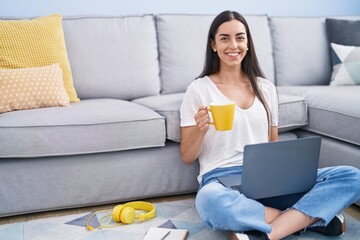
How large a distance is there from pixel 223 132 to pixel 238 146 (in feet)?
0.27

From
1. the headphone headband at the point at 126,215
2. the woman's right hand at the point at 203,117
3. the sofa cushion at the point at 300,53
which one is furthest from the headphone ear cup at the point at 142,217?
the sofa cushion at the point at 300,53

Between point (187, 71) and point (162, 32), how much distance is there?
0.28 meters

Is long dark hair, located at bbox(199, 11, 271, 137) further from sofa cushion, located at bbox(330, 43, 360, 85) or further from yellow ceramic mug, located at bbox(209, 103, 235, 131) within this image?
sofa cushion, located at bbox(330, 43, 360, 85)

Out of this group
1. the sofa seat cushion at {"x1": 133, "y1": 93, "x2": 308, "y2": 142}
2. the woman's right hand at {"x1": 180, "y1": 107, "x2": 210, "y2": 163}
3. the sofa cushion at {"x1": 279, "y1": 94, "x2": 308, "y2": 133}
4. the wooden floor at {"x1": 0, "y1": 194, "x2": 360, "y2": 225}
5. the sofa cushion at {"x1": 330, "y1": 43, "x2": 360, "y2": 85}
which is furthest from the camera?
the sofa cushion at {"x1": 330, "y1": 43, "x2": 360, "y2": 85}

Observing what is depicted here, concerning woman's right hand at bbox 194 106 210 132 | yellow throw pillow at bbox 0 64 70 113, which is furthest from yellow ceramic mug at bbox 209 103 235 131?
yellow throw pillow at bbox 0 64 70 113

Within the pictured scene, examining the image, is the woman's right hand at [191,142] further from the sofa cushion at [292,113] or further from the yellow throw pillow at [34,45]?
the yellow throw pillow at [34,45]

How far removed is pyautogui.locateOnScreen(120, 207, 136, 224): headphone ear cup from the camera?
5.34ft

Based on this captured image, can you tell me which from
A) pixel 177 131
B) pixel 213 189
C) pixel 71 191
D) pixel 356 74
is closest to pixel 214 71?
pixel 177 131

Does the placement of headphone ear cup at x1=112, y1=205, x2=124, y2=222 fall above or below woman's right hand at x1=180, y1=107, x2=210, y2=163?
below

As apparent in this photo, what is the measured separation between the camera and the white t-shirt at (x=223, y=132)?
161 centimetres

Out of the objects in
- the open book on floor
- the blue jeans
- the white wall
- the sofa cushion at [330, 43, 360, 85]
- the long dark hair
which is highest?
the white wall

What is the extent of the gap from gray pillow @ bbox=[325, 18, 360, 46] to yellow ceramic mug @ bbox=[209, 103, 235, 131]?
5.09 feet

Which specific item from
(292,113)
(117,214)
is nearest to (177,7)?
(292,113)

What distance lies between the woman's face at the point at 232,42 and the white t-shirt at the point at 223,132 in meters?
0.13
